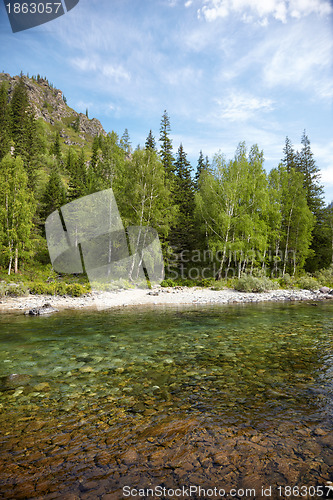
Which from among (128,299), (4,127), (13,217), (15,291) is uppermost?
(4,127)

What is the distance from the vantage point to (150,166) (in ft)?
83.8

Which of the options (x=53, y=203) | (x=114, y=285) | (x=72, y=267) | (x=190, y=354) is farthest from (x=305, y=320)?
(x=53, y=203)

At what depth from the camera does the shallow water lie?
248 centimetres

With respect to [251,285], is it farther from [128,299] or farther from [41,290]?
[41,290]

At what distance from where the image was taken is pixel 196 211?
29.9 m

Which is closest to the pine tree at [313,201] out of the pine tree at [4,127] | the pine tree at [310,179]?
the pine tree at [310,179]

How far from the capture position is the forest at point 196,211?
82.7ft

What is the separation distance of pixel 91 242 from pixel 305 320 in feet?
82.5

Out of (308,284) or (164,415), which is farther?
(308,284)

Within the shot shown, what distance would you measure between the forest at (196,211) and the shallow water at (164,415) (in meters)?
19.2

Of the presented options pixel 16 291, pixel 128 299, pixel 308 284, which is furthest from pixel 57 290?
pixel 308 284

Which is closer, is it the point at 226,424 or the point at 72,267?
the point at 226,424

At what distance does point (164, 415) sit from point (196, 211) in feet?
89.9

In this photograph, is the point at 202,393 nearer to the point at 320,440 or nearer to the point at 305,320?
the point at 320,440
